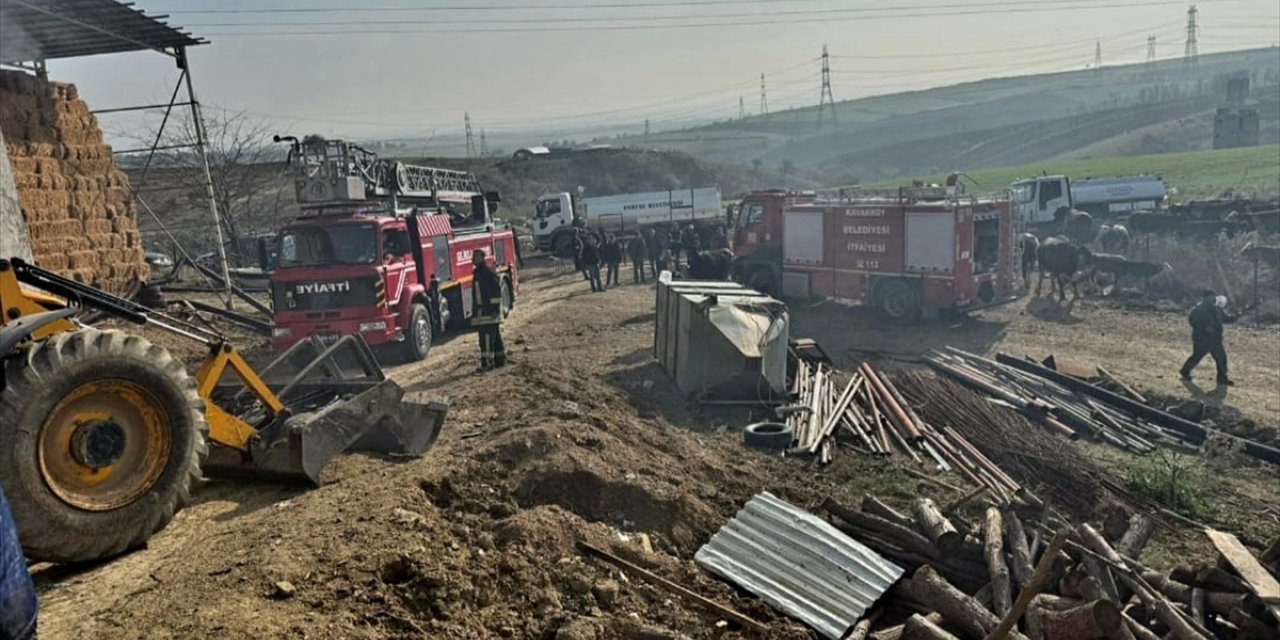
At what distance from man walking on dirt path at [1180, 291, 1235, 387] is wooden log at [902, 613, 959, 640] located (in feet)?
35.6

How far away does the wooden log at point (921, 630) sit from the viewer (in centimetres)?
550

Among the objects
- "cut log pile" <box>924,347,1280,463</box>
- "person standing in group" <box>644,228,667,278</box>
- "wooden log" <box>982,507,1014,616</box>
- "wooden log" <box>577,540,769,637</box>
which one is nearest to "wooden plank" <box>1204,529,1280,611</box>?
"wooden log" <box>982,507,1014,616</box>

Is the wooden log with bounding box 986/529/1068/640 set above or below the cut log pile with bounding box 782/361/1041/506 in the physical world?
above

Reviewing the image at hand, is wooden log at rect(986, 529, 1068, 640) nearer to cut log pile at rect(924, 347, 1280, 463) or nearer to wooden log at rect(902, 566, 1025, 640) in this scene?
wooden log at rect(902, 566, 1025, 640)

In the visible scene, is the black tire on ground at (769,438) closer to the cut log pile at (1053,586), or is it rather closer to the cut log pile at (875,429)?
the cut log pile at (875,429)

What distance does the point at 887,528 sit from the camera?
712 cm

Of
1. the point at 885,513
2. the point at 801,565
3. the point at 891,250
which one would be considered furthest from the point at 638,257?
the point at 801,565

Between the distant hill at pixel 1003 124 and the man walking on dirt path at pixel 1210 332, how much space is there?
72.8 meters

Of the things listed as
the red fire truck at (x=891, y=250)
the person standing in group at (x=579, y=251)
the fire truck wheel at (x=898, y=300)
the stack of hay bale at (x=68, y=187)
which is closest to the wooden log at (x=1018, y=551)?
the red fire truck at (x=891, y=250)

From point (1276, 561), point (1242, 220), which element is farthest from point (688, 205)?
point (1276, 561)

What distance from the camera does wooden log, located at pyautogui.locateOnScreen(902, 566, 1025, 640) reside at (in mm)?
5629

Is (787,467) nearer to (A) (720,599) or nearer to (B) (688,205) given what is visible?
(A) (720,599)

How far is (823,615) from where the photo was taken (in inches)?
241

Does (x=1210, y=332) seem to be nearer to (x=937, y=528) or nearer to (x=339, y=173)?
(x=937, y=528)
